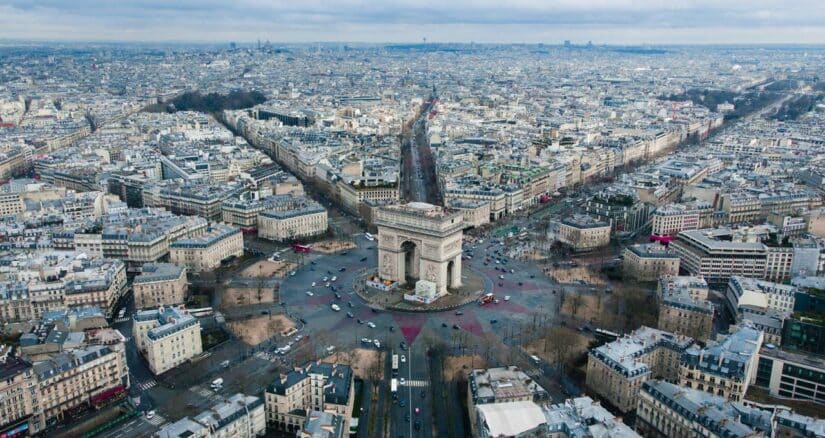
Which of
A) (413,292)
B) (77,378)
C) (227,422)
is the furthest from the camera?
(413,292)

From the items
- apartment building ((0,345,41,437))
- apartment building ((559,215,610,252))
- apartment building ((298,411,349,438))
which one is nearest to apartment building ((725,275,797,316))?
apartment building ((559,215,610,252))

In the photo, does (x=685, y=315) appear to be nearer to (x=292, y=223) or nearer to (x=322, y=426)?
(x=322, y=426)

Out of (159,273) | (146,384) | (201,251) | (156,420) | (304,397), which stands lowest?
(156,420)

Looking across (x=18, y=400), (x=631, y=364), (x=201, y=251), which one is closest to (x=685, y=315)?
(x=631, y=364)

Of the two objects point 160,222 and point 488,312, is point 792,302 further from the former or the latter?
point 160,222

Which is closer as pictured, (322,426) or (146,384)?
(322,426)

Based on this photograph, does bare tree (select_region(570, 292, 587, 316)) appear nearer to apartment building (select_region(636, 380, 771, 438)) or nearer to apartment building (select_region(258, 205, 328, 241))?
apartment building (select_region(636, 380, 771, 438))
